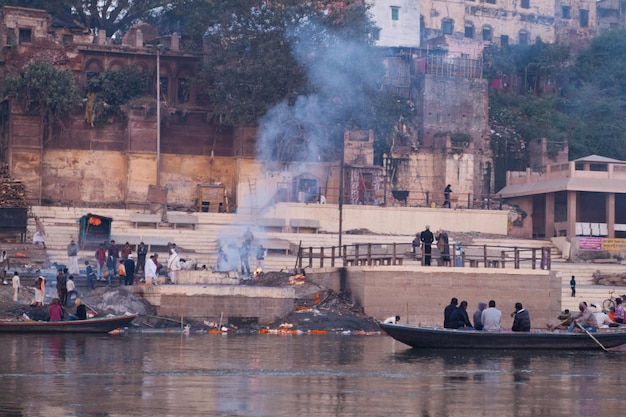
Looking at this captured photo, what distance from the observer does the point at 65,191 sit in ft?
165

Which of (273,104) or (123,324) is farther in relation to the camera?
(273,104)

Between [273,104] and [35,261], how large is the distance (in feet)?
50.4

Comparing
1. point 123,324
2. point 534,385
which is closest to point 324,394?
point 534,385

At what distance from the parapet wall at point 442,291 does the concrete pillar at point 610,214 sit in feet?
49.7

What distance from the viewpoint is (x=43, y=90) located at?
48.4 metres

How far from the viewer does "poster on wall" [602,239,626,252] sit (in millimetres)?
45812

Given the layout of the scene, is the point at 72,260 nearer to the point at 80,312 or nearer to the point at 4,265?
the point at 4,265

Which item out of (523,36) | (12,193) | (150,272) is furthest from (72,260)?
(523,36)

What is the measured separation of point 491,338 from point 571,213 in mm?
23587

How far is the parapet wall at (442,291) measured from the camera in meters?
32.6

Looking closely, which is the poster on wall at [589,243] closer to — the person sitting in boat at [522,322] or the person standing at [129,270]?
the person standing at [129,270]

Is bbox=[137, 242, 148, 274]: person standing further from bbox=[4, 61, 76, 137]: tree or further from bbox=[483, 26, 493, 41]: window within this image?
bbox=[483, 26, 493, 41]: window

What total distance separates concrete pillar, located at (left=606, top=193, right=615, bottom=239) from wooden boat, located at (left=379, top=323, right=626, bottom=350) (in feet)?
74.8

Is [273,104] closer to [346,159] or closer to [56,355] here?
[346,159]
